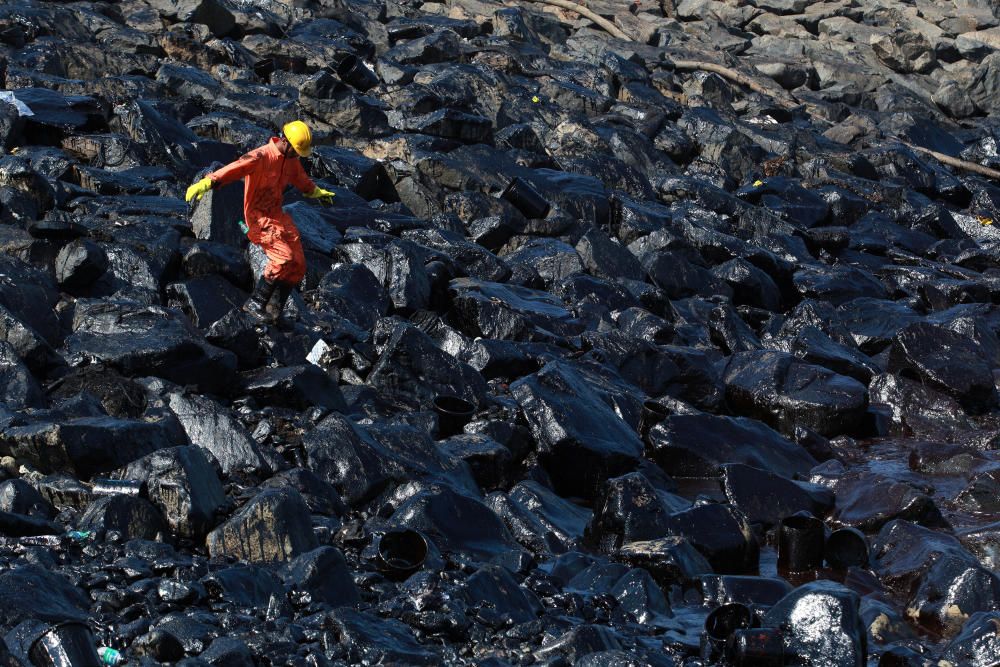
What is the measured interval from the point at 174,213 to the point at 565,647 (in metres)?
7.56

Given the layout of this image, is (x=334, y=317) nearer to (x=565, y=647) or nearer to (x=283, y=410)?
(x=283, y=410)

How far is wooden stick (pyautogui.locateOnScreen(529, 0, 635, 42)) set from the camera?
27734mm

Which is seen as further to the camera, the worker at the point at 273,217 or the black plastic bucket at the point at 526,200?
the black plastic bucket at the point at 526,200

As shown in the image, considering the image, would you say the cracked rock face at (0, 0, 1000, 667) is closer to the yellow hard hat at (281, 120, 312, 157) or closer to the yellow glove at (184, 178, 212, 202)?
the yellow glove at (184, 178, 212, 202)

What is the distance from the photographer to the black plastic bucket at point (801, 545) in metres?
8.28

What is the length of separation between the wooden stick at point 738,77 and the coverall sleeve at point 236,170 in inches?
690

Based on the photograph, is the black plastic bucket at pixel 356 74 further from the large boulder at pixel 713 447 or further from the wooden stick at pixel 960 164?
the large boulder at pixel 713 447

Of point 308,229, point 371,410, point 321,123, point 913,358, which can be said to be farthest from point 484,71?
point 371,410

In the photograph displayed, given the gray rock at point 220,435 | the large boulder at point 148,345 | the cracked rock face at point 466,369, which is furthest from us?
the large boulder at point 148,345

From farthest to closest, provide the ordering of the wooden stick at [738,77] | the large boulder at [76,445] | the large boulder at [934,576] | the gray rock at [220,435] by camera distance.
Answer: the wooden stick at [738,77] < the gray rock at [220,435] < the large boulder at [934,576] < the large boulder at [76,445]

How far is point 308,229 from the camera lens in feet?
40.6

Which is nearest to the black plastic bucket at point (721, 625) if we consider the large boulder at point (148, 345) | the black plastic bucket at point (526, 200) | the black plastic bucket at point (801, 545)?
the black plastic bucket at point (801, 545)

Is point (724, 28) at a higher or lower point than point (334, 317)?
lower

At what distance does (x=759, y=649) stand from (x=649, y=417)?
412 cm
